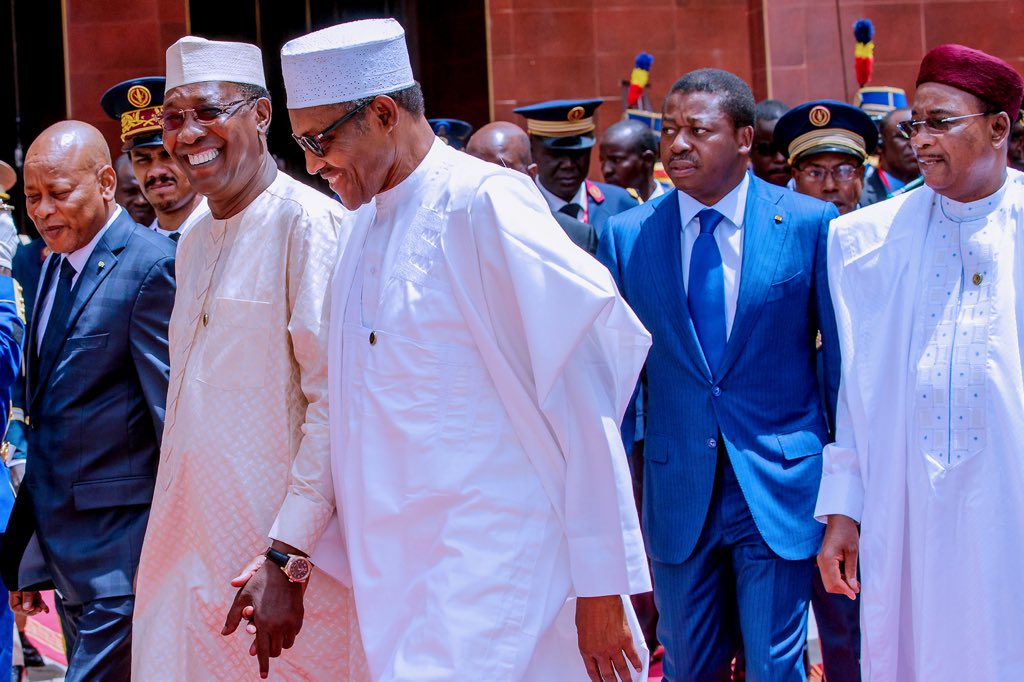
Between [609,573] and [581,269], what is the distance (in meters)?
0.69

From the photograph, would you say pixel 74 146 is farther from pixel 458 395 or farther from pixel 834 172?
pixel 834 172

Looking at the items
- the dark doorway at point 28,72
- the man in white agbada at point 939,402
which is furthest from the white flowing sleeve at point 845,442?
the dark doorway at point 28,72

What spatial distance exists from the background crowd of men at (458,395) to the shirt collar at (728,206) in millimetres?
13

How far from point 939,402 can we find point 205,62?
2355mm

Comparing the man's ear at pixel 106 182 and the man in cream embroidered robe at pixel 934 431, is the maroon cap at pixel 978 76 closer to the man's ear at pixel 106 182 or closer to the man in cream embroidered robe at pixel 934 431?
the man in cream embroidered robe at pixel 934 431

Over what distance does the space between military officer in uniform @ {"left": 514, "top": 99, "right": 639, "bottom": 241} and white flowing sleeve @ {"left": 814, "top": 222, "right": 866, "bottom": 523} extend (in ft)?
10.3

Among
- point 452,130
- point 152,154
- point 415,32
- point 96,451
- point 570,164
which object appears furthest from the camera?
point 415,32

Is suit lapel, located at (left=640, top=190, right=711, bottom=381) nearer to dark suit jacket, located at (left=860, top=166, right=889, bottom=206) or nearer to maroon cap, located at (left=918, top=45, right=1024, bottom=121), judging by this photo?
maroon cap, located at (left=918, top=45, right=1024, bottom=121)

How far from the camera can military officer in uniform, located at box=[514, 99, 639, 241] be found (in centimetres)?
777

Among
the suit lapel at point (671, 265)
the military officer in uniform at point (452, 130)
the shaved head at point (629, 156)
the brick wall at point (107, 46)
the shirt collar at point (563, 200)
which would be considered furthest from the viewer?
the brick wall at point (107, 46)

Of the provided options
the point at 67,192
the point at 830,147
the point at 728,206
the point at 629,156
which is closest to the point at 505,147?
the point at 830,147

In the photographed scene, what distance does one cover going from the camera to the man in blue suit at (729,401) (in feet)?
15.2

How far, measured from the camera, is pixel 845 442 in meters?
4.44

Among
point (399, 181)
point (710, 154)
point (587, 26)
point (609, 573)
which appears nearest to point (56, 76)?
Answer: point (587, 26)
